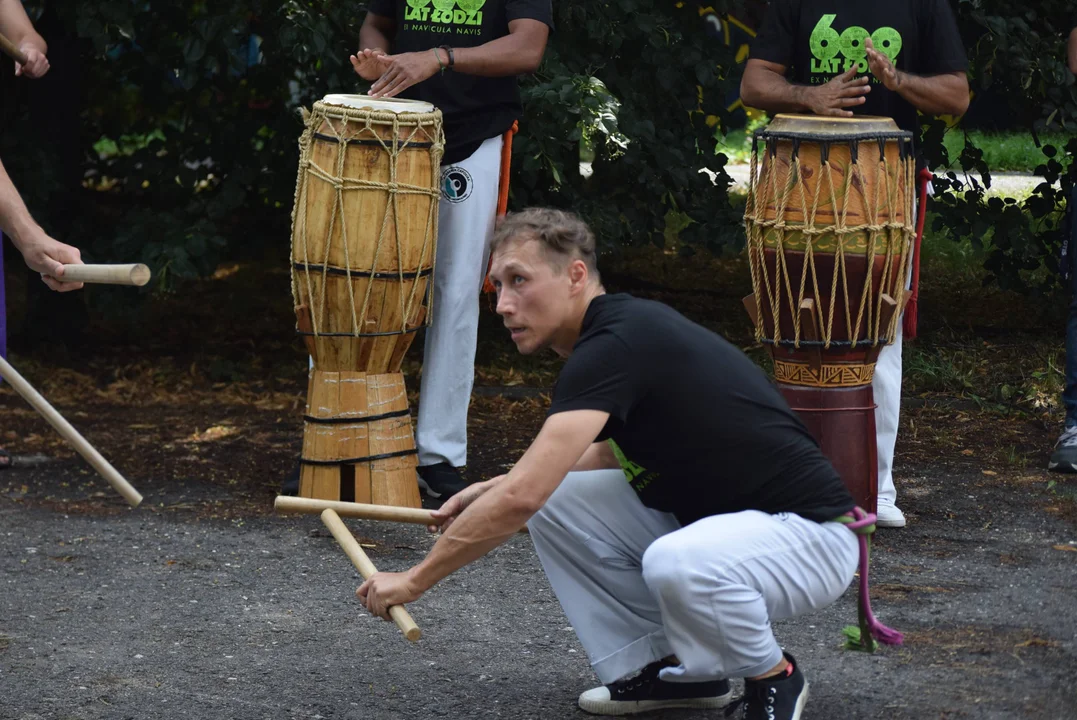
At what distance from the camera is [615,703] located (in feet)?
10.6

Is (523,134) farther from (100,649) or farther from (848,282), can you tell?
(100,649)

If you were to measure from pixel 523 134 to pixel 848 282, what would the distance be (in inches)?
78.9

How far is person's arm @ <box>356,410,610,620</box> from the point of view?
2857mm

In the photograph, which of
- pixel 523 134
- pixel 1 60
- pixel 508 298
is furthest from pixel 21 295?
pixel 508 298

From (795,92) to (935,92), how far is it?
410 mm

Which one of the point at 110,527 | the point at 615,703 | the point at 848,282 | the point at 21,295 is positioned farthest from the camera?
the point at 21,295

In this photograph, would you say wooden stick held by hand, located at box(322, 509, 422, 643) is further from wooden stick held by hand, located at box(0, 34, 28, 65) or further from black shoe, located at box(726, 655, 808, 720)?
wooden stick held by hand, located at box(0, 34, 28, 65)

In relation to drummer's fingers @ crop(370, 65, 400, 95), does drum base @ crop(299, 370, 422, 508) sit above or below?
below

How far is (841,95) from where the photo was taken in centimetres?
441

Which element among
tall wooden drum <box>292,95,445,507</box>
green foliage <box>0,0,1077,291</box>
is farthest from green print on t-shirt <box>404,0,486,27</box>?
green foliage <box>0,0,1077,291</box>

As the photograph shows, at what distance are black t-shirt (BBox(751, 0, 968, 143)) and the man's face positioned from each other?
6.06 feet

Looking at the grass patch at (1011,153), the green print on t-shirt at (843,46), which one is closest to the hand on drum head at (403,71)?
the green print on t-shirt at (843,46)

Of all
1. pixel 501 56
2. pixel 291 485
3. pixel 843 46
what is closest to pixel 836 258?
pixel 843 46

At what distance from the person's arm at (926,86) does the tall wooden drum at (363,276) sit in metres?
1.34
